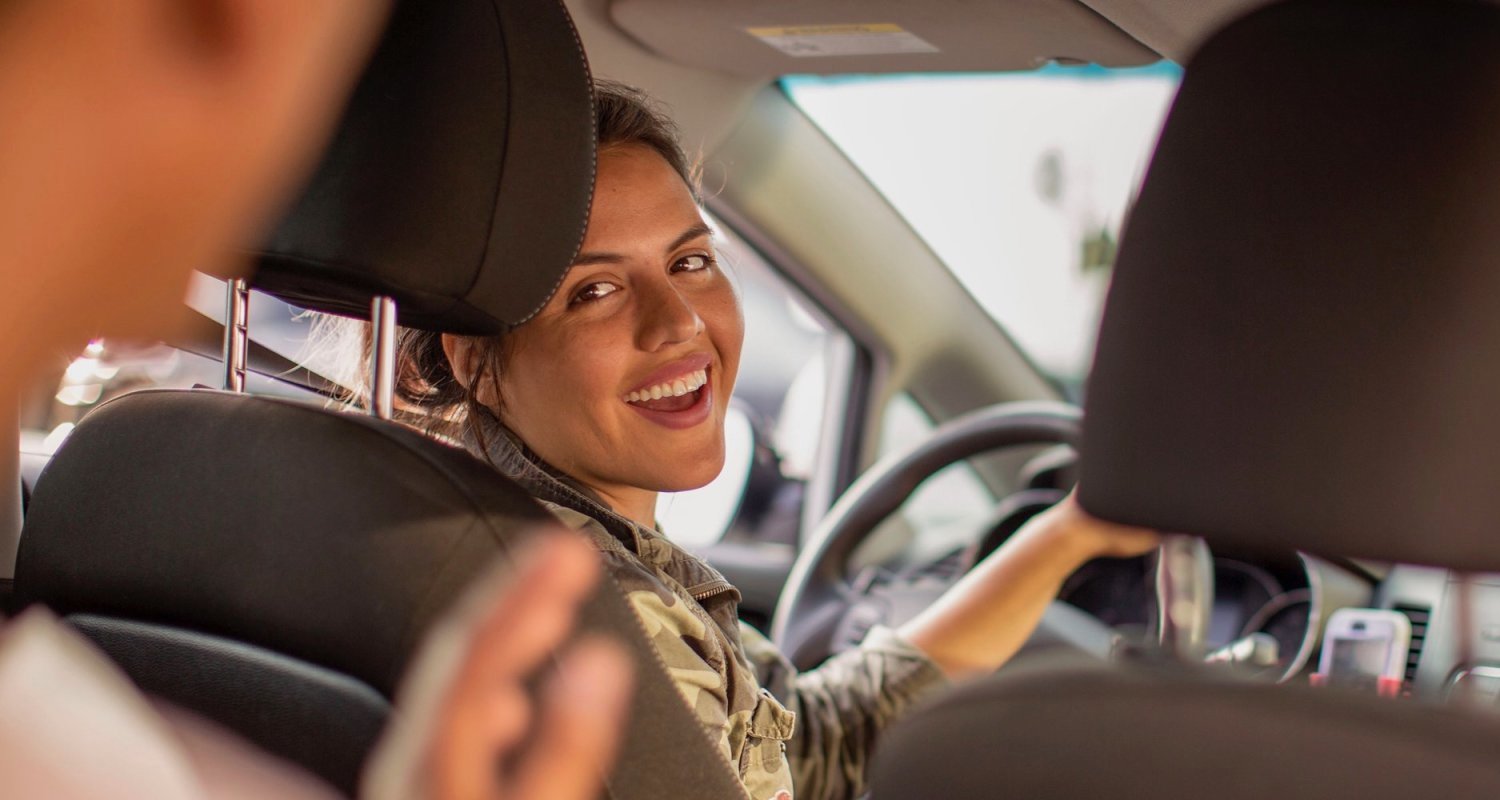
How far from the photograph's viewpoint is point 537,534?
1.15 meters

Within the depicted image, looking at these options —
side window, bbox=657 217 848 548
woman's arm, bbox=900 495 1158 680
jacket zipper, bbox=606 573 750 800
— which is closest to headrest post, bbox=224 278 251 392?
jacket zipper, bbox=606 573 750 800

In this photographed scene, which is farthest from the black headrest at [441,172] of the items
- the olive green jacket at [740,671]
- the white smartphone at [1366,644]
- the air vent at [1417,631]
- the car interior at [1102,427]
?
the air vent at [1417,631]

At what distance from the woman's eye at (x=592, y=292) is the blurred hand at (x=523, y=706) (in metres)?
1.09

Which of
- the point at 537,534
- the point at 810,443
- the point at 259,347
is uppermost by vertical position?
the point at 537,534

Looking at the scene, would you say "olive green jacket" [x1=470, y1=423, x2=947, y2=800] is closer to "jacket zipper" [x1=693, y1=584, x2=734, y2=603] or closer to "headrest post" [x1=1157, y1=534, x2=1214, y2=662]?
"jacket zipper" [x1=693, y1=584, x2=734, y2=603]

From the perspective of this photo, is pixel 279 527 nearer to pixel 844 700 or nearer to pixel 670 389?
pixel 670 389

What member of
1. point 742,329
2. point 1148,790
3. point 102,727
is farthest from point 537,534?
point 742,329

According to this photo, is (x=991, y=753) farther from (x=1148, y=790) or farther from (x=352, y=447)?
(x=352, y=447)

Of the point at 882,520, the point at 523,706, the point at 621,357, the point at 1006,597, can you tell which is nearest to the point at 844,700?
the point at 1006,597

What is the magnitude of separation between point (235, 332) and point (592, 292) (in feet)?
1.45

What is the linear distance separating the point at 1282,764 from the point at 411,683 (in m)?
0.58

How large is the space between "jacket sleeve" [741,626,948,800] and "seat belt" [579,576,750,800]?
2.73 feet

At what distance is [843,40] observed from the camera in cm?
223

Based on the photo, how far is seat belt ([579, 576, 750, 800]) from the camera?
115cm
